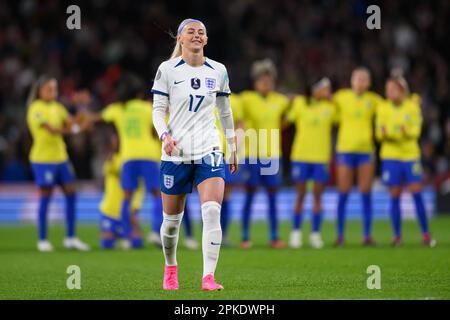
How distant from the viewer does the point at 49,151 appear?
47.7ft

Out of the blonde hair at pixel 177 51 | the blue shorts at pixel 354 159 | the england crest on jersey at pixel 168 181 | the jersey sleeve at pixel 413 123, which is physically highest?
the blonde hair at pixel 177 51

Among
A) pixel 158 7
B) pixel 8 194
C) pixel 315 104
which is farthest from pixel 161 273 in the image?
pixel 158 7

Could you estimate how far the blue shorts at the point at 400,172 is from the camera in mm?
14266

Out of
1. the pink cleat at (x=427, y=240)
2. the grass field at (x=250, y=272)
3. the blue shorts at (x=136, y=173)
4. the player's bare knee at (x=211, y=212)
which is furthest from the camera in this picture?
the blue shorts at (x=136, y=173)

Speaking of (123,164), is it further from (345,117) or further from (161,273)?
(161,273)

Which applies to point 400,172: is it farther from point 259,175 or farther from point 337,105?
point 259,175

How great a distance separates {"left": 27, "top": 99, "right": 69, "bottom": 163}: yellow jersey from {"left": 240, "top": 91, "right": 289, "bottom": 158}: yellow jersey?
2.74m

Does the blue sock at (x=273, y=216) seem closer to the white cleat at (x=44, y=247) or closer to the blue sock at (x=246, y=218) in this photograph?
the blue sock at (x=246, y=218)

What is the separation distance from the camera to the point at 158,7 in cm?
2594

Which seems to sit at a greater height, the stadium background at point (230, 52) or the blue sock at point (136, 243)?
the stadium background at point (230, 52)

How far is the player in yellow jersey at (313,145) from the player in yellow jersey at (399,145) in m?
0.84

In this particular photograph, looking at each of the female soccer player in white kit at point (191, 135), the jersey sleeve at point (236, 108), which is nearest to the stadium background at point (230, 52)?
the jersey sleeve at point (236, 108)

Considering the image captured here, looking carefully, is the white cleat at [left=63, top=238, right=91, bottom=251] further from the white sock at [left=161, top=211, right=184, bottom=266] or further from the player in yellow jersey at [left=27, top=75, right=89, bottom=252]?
the white sock at [left=161, top=211, right=184, bottom=266]

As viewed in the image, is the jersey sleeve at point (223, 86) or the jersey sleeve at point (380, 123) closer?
the jersey sleeve at point (223, 86)
